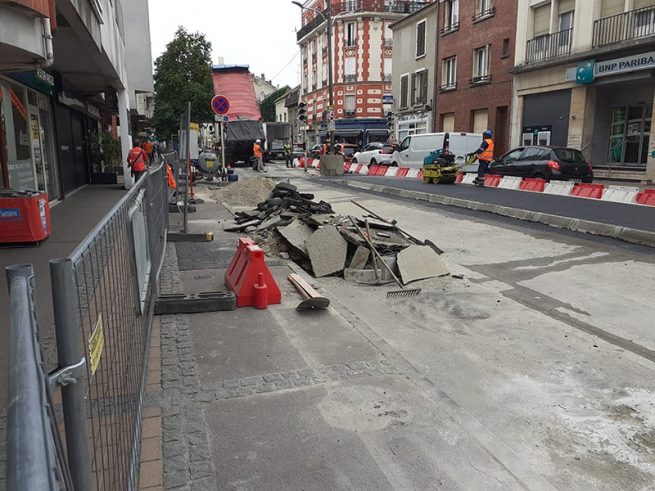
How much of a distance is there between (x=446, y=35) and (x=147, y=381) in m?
33.8

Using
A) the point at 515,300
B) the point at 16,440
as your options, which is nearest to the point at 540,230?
the point at 515,300

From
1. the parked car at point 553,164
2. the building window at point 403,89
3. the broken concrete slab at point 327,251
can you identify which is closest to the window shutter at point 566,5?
the parked car at point 553,164

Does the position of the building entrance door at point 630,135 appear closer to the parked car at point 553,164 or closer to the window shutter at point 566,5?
the window shutter at point 566,5

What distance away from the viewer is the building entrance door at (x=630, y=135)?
2217cm

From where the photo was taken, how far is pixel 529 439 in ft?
10.8

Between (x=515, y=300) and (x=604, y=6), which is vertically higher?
(x=604, y=6)

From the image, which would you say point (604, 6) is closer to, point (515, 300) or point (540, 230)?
point (540, 230)

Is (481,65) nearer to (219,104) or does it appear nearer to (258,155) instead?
(258,155)

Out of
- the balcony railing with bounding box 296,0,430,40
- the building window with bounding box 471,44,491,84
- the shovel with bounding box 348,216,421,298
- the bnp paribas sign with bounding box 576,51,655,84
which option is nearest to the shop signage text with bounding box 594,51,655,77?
the bnp paribas sign with bounding box 576,51,655,84

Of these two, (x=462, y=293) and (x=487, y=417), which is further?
(x=462, y=293)

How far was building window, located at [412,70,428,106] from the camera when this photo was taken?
36.7 meters

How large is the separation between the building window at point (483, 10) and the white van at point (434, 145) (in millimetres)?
8691

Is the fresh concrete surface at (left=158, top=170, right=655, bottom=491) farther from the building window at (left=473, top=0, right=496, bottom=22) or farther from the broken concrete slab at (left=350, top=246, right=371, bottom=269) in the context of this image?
the building window at (left=473, top=0, right=496, bottom=22)

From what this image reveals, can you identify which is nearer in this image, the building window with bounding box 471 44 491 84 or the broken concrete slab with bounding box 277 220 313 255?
the broken concrete slab with bounding box 277 220 313 255
